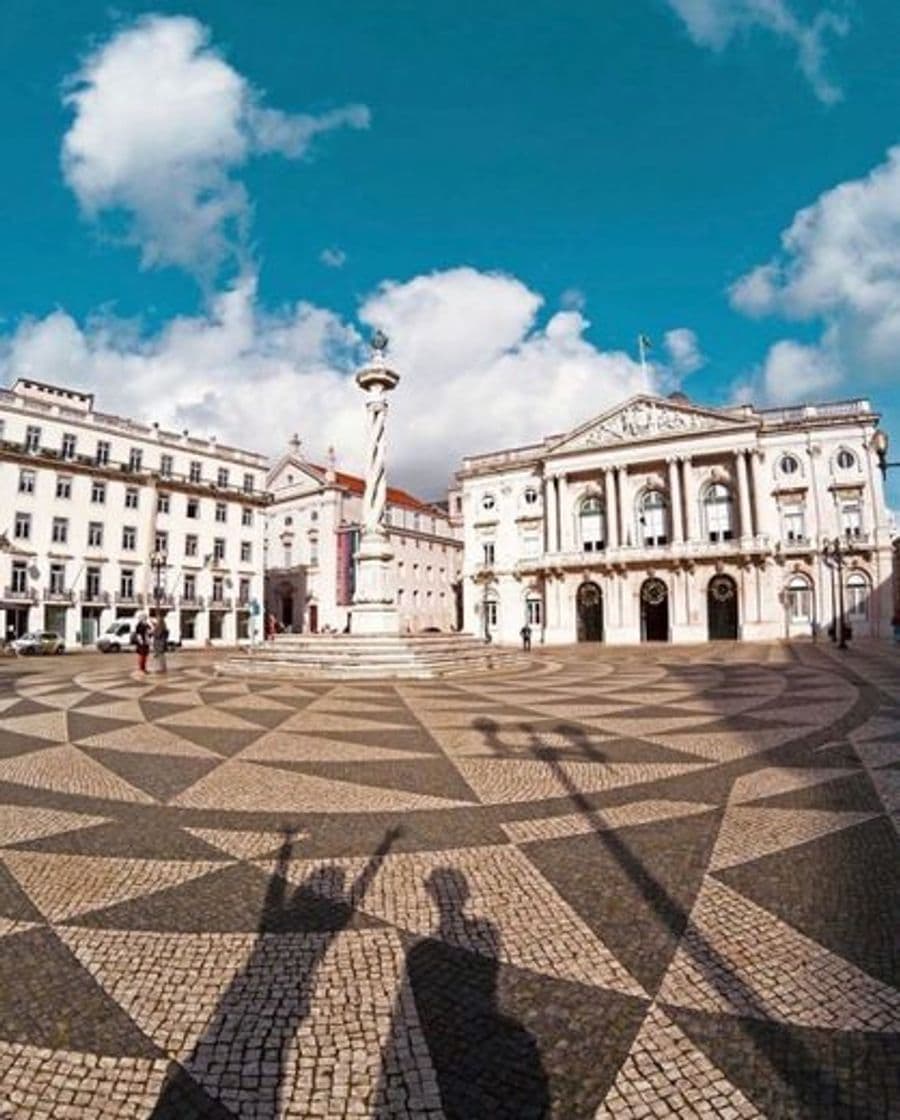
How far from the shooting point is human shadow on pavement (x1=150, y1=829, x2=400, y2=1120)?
256 cm

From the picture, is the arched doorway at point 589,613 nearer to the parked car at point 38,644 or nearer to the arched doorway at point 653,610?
the arched doorway at point 653,610

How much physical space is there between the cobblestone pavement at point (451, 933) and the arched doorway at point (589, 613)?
41497 mm

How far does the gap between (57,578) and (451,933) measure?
4626cm

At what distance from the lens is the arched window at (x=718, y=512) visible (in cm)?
4609

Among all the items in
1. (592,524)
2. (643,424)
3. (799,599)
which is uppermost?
(643,424)

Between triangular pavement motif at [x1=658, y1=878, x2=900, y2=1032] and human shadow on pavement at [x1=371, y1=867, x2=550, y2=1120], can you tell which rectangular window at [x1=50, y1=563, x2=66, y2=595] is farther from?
triangular pavement motif at [x1=658, y1=878, x2=900, y2=1032]

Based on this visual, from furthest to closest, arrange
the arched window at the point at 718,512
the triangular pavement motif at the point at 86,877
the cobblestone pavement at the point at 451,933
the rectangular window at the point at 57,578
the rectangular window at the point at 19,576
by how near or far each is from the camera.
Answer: the arched window at the point at 718,512
the rectangular window at the point at 57,578
the rectangular window at the point at 19,576
the triangular pavement motif at the point at 86,877
the cobblestone pavement at the point at 451,933

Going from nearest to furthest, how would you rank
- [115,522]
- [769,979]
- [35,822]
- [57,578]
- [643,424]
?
[769,979] < [35,822] < [57,578] < [115,522] < [643,424]

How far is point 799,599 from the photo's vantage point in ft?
144

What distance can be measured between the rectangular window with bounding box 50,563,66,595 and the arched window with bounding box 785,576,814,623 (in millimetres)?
48138

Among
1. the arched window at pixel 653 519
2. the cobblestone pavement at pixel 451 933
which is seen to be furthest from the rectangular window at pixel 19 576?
the arched window at pixel 653 519

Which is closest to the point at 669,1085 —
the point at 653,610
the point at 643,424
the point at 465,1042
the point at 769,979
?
the point at 465,1042

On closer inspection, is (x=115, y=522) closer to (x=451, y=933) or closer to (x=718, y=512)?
(x=718, y=512)

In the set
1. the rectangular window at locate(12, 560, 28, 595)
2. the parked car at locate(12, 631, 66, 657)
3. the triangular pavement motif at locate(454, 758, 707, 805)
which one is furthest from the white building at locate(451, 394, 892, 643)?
the triangular pavement motif at locate(454, 758, 707, 805)
